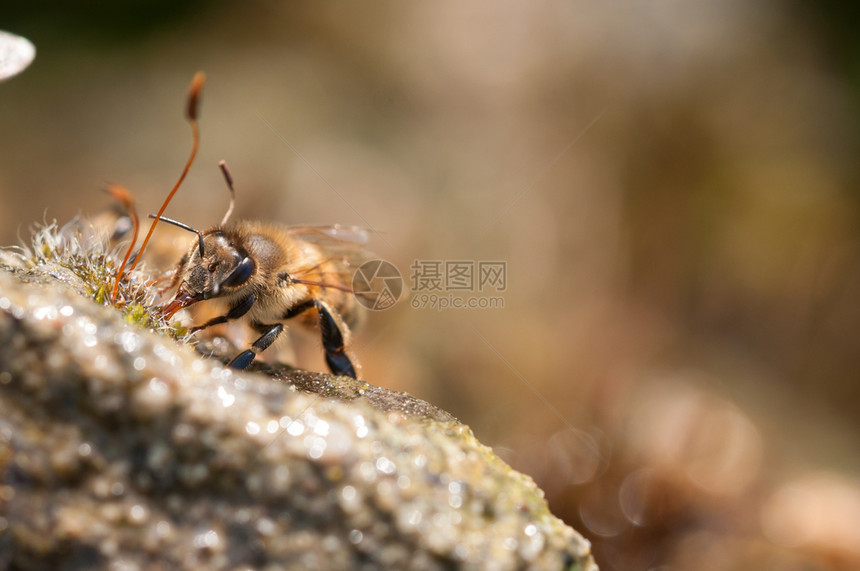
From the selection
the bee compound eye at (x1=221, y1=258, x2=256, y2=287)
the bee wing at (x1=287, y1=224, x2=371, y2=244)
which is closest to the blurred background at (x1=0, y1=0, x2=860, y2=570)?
the bee wing at (x1=287, y1=224, x2=371, y2=244)

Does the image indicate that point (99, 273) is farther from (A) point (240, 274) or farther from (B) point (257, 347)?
(B) point (257, 347)

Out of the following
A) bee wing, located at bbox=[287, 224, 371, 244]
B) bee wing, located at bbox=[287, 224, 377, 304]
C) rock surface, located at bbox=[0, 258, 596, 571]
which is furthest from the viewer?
bee wing, located at bbox=[287, 224, 371, 244]

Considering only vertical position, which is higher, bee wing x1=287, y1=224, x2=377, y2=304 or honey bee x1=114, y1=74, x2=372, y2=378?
bee wing x1=287, y1=224, x2=377, y2=304

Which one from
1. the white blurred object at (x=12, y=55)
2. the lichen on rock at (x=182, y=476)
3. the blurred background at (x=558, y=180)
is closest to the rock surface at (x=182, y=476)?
the lichen on rock at (x=182, y=476)

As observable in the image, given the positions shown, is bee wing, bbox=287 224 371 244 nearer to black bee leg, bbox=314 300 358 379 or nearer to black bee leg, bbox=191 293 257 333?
black bee leg, bbox=314 300 358 379

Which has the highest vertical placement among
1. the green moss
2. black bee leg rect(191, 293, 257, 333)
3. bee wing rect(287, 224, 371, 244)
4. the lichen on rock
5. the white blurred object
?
bee wing rect(287, 224, 371, 244)

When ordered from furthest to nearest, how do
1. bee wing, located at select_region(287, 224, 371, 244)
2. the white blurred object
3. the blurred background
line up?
1. the blurred background
2. bee wing, located at select_region(287, 224, 371, 244)
3. the white blurred object

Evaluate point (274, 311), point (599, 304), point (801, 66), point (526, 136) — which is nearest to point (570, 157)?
point (526, 136)

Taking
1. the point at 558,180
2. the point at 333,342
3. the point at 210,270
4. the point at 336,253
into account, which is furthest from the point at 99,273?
the point at 558,180

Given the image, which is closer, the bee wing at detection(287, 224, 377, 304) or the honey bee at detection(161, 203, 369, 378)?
the honey bee at detection(161, 203, 369, 378)
